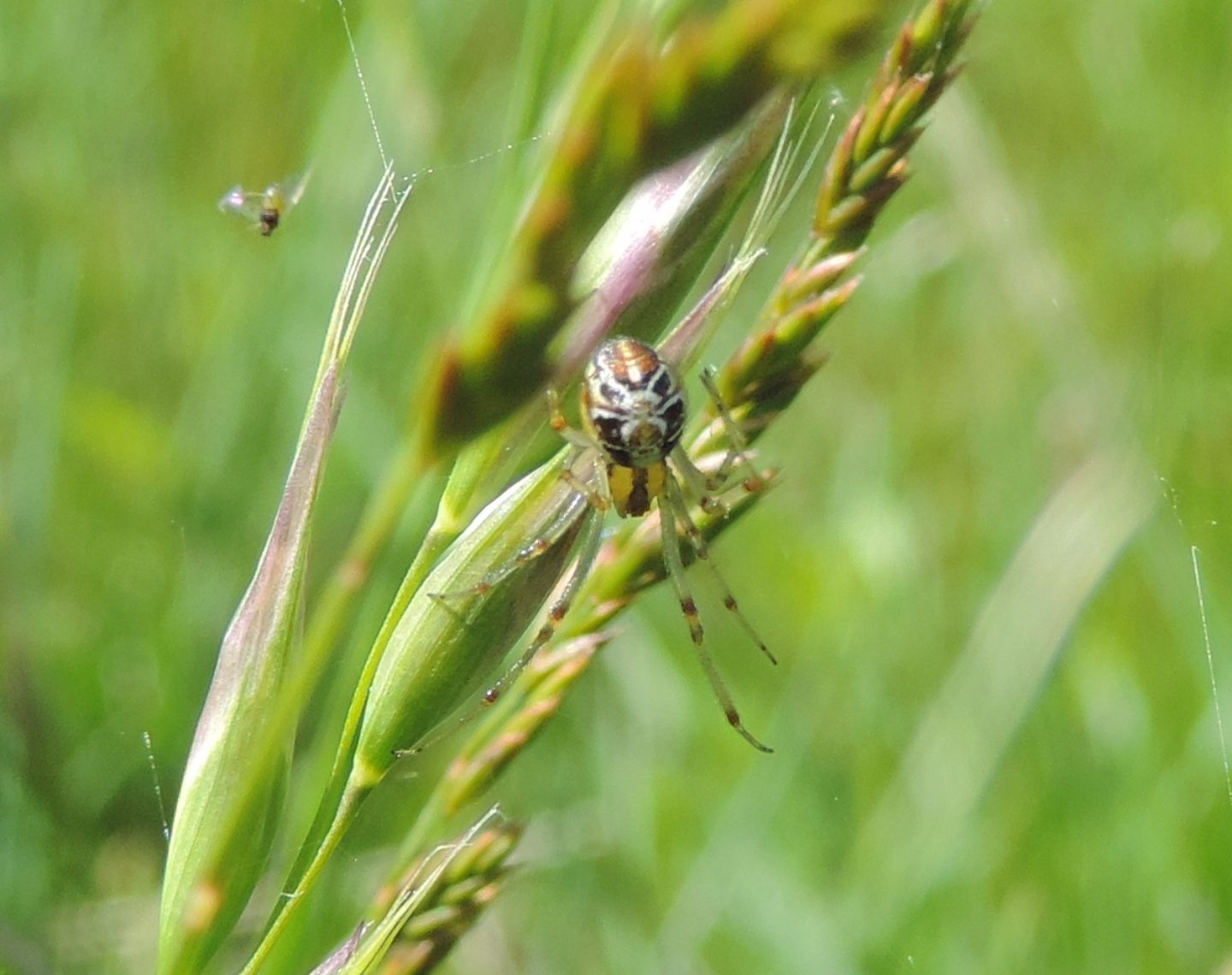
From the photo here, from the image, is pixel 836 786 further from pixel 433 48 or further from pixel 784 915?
pixel 433 48

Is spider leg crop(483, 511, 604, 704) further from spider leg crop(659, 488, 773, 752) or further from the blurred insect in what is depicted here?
the blurred insect

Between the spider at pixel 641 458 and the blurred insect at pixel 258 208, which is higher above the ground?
the blurred insect at pixel 258 208

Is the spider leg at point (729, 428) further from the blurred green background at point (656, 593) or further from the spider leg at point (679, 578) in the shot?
the blurred green background at point (656, 593)

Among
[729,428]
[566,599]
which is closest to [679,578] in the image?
[566,599]

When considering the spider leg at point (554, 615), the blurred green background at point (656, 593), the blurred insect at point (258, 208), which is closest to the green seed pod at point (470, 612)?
the spider leg at point (554, 615)

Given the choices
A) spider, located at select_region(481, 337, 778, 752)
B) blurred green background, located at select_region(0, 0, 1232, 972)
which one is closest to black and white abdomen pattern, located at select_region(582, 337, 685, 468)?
spider, located at select_region(481, 337, 778, 752)

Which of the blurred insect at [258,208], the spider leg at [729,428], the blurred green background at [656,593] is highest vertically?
the blurred insect at [258,208]

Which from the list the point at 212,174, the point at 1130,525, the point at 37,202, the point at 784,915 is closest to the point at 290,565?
the point at 784,915
